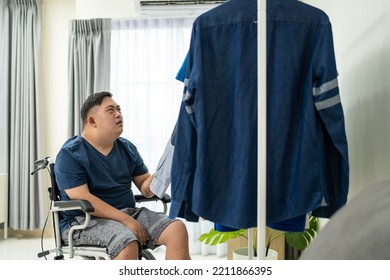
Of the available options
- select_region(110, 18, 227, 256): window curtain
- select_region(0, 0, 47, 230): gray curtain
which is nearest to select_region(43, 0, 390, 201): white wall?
select_region(110, 18, 227, 256): window curtain

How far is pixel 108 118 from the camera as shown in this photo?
73.4 inches

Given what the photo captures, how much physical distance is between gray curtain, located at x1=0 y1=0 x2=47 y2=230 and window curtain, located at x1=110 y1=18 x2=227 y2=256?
99 centimetres

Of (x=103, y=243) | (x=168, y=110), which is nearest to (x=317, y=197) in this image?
(x=103, y=243)

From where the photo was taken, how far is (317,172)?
1.15 metres

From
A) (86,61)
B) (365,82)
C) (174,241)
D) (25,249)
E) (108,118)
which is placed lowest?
(25,249)

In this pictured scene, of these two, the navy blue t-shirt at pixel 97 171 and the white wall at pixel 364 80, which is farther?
the navy blue t-shirt at pixel 97 171

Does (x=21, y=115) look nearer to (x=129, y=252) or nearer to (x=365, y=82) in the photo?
(x=129, y=252)

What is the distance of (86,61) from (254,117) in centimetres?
245

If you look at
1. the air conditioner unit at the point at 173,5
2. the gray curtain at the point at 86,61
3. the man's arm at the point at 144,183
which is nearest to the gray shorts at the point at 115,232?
the man's arm at the point at 144,183

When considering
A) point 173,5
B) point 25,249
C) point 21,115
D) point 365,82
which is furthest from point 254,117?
point 21,115

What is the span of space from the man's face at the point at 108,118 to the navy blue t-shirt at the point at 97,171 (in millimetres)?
97

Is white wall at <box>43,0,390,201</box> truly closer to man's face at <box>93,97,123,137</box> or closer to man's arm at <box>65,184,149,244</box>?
man's arm at <box>65,184,149,244</box>

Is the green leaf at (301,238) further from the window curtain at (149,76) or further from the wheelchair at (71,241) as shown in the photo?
the window curtain at (149,76)

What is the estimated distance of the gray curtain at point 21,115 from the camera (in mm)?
3600
